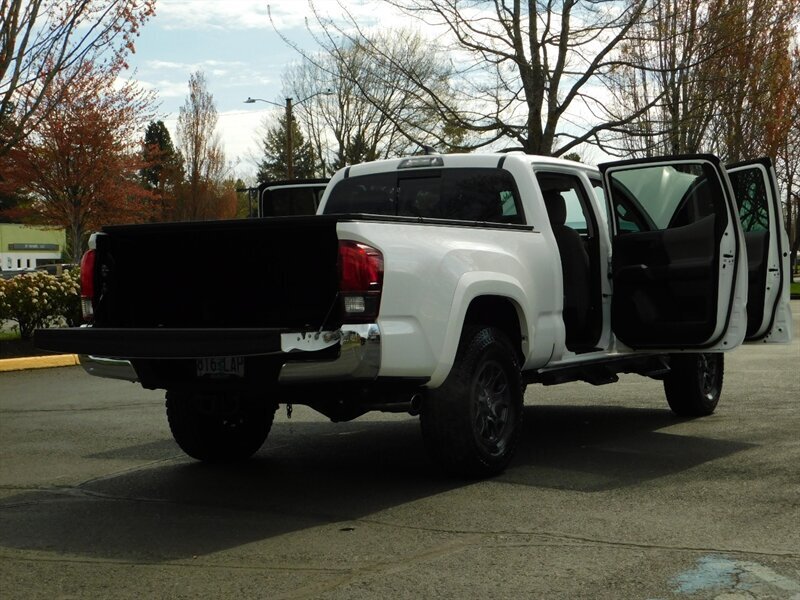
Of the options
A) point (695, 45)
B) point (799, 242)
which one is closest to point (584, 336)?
point (695, 45)

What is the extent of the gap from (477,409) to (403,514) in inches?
40.5

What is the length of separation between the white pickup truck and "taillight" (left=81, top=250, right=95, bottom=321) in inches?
0.5

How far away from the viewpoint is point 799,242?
66062 millimetres

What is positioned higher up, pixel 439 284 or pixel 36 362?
pixel 439 284

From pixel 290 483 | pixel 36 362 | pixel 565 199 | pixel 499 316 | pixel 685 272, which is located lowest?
pixel 36 362

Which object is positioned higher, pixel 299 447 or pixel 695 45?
pixel 695 45

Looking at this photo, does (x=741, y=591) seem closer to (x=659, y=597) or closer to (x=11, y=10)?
(x=659, y=597)

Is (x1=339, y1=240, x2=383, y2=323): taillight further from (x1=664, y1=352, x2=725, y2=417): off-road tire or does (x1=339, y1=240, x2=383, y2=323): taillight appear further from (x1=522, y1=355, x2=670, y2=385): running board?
(x1=664, y1=352, x2=725, y2=417): off-road tire

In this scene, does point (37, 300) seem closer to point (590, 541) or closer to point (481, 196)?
point (481, 196)

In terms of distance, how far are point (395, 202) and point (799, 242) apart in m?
62.2

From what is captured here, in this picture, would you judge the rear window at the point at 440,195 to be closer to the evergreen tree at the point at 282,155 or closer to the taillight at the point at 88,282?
the taillight at the point at 88,282

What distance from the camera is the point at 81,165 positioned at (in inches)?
1674

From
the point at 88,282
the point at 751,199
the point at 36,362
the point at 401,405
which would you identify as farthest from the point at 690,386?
the point at 36,362

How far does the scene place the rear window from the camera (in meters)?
7.96
